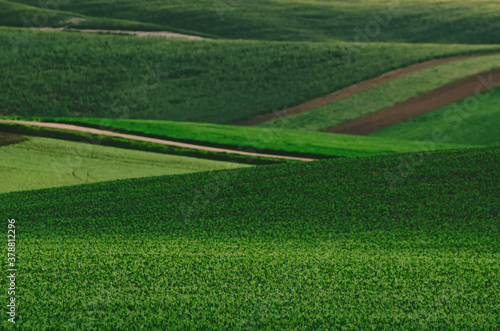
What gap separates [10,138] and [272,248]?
1715 centimetres

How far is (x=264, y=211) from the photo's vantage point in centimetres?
1923

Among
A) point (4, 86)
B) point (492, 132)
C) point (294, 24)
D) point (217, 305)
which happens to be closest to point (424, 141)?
point (492, 132)

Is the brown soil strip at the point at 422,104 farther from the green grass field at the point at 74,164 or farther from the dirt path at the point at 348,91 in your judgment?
the green grass field at the point at 74,164

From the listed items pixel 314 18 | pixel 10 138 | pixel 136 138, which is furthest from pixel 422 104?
pixel 314 18

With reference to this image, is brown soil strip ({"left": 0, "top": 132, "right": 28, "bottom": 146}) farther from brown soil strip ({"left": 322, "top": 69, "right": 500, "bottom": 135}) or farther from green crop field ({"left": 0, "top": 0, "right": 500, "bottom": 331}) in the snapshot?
brown soil strip ({"left": 322, "top": 69, "right": 500, "bottom": 135})

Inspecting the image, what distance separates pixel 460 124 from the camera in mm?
33844

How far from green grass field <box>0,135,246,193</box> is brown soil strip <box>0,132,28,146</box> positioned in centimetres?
12

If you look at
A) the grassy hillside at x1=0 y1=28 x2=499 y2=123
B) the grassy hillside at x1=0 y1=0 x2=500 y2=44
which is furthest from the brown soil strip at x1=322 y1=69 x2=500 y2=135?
the grassy hillside at x1=0 y1=0 x2=500 y2=44

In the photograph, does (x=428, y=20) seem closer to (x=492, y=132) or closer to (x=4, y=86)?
(x=492, y=132)

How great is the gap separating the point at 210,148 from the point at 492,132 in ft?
53.5

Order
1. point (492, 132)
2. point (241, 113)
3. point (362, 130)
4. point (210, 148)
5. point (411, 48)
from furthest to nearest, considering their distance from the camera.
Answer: point (411, 48), point (241, 113), point (362, 130), point (492, 132), point (210, 148)

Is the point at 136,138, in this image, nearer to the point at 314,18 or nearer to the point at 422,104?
the point at 422,104

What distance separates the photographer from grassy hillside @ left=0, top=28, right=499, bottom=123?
4197 centimetres

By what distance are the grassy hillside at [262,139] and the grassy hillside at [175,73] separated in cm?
984
